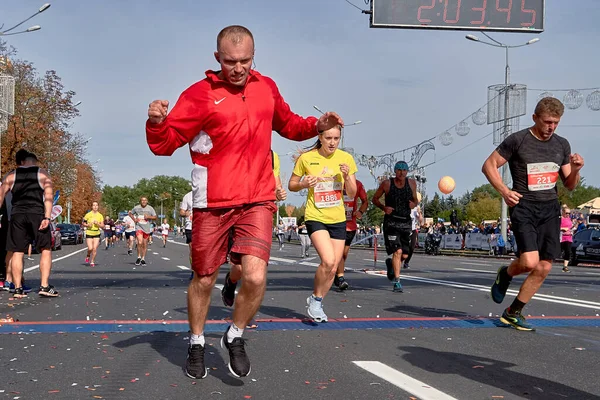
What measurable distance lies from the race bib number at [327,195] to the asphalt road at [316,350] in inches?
45.2

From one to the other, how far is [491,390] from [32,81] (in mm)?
42656

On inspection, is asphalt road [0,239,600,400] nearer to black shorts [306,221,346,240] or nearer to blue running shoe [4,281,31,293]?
blue running shoe [4,281,31,293]

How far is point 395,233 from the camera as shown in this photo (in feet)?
35.8

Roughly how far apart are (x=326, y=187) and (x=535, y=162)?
7.30 ft

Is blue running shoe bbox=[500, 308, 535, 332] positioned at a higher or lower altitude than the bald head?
lower

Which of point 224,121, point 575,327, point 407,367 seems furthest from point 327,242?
point 224,121

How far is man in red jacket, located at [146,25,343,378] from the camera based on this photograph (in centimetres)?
454

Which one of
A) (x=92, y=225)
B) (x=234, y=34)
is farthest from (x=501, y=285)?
(x=92, y=225)

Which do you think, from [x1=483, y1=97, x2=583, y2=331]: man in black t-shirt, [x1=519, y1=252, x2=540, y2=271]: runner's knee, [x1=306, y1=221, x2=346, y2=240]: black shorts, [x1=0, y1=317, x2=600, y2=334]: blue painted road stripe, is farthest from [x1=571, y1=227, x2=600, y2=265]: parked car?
[x1=519, y1=252, x2=540, y2=271]: runner's knee

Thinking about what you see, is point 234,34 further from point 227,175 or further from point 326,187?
point 326,187

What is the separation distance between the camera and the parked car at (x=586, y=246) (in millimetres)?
25359

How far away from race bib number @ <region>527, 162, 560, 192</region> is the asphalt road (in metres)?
1.27

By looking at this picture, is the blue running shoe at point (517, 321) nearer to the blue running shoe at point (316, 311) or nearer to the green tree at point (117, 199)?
the blue running shoe at point (316, 311)

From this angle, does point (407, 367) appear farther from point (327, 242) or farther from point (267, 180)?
point (327, 242)
